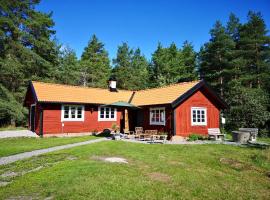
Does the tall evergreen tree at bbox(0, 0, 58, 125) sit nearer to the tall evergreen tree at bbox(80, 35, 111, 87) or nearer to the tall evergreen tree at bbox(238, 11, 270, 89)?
the tall evergreen tree at bbox(80, 35, 111, 87)

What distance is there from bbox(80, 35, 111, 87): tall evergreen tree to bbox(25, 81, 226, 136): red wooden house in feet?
73.1

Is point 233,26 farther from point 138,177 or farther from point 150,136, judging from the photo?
point 138,177

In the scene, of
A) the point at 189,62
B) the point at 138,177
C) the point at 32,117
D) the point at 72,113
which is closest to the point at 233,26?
the point at 189,62

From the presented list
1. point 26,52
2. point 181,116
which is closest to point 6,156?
point 181,116

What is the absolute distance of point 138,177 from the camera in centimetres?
713

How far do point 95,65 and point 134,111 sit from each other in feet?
91.4

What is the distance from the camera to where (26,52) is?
29359mm

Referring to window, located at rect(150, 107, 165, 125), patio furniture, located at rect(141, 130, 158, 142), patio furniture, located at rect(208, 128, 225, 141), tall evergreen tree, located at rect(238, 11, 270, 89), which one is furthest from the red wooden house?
tall evergreen tree, located at rect(238, 11, 270, 89)

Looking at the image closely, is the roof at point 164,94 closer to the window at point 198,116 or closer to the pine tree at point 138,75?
the window at point 198,116

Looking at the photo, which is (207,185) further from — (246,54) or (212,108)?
(246,54)

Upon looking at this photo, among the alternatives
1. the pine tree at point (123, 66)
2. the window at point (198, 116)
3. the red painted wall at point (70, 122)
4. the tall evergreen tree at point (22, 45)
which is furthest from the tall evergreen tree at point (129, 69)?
the window at point (198, 116)

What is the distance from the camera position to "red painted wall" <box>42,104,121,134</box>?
1892 centimetres

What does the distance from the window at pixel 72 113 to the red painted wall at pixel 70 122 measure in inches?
12.0

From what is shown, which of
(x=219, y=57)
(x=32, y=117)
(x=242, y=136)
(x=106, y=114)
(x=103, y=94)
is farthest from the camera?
(x=219, y=57)
